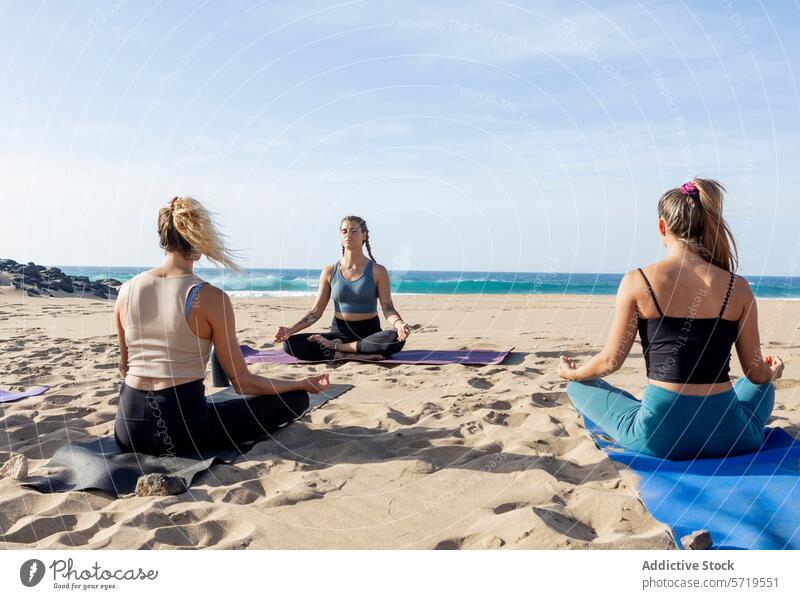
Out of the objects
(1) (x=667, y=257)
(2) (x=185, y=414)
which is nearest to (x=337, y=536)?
(2) (x=185, y=414)

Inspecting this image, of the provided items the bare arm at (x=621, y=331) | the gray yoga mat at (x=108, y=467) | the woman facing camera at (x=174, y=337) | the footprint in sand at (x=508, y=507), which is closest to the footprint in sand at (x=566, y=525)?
the footprint in sand at (x=508, y=507)

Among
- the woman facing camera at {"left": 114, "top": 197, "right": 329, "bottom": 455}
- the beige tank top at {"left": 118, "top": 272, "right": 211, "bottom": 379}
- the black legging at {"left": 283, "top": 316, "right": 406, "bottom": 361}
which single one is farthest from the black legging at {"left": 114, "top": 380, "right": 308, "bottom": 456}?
the black legging at {"left": 283, "top": 316, "right": 406, "bottom": 361}

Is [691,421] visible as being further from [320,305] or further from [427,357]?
[320,305]

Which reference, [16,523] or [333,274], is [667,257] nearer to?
[16,523]

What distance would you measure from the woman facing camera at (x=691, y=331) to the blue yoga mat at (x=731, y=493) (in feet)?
0.43

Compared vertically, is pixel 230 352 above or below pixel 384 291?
below

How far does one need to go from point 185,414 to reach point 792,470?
3453 mm

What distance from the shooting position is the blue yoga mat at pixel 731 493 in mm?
3215

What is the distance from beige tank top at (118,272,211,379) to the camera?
4164mm

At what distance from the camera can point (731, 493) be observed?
3.64 meters

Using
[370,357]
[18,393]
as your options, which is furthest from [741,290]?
[18,393]

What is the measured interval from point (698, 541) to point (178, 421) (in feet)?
9.42
